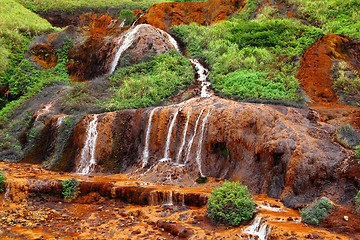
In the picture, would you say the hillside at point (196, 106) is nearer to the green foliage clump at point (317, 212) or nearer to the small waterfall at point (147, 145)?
the small waterfall at point (147, 145)

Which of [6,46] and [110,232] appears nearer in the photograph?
[110,232]

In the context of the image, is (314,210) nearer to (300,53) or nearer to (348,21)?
(300,53)

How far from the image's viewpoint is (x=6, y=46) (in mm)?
24688

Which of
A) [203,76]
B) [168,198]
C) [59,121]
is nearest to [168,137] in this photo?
[168,198]

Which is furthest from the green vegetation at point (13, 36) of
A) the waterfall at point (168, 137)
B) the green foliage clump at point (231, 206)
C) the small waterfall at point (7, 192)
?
the green foliage clump at point (231, 206)

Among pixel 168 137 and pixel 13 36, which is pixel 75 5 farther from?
pixel 168 137

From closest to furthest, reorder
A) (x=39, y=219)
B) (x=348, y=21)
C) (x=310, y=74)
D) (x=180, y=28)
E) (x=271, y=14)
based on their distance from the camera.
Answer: (x=39, y=219), (x=310, y=74), (x=348, y=21), (x=271, y=14), (x=180, y=28)

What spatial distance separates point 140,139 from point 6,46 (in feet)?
60.0

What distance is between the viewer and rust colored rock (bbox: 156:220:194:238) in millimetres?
7254

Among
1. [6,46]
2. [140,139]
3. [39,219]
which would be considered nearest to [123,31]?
[6,46]

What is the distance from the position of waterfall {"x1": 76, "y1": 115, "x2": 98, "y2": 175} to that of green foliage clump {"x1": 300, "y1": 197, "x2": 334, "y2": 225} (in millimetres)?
9767

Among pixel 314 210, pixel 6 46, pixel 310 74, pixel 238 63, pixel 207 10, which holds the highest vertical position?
pixel 207 10

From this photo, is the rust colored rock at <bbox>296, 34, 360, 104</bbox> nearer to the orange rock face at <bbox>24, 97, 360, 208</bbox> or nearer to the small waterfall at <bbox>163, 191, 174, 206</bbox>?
the orange rock face at <bbox>24, 97, 360, 208</bbox>

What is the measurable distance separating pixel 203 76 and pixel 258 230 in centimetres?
1389
